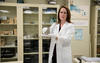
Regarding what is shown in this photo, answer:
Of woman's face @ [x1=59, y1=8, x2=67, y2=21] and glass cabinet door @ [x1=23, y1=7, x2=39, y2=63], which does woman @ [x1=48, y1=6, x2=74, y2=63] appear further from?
glass cabinet door @ [x1=23, y1=7, x2=39, y2=63]

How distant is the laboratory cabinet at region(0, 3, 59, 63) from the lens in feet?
9.09

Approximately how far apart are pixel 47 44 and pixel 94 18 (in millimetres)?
1611

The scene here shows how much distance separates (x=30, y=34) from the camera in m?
3.04

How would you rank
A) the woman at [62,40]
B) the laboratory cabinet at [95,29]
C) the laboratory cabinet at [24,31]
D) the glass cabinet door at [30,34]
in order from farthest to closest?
the laboratory cabinet at [95,29] → the glass cabinet door at [30,34] → the laboratory cabinet at [24,31] → the woman at [62,40]

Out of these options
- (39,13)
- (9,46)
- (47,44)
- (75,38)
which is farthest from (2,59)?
(75,38)

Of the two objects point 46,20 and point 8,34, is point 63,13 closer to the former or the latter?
point 46,20

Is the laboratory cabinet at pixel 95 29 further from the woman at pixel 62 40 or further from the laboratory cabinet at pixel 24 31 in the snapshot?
the woman at pixel 62 40

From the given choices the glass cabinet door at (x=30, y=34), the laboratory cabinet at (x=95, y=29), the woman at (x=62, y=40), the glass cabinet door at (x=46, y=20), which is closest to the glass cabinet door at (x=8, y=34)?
the glass cabinet door at (x=30, y=34)

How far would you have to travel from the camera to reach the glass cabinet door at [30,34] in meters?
2.89

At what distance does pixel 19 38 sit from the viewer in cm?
276

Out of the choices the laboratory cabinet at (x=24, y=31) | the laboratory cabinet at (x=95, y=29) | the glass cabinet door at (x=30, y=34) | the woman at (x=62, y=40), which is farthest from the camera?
the laboratory cabinet at (x=95, y=29)

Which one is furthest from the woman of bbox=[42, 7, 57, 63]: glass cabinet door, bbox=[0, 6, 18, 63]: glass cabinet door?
bbox=[0, 6, 18, 63]: glass cabinet door

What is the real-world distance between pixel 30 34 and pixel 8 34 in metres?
0.60

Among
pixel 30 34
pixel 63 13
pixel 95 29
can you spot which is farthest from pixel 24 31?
pixel 95 29
